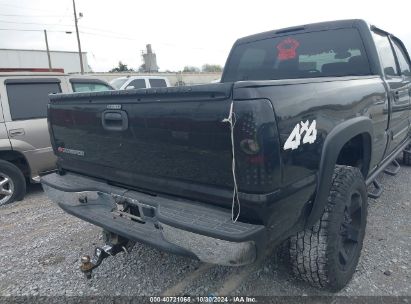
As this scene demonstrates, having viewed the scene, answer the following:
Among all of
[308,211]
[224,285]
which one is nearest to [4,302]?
[224,285]

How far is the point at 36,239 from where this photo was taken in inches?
140

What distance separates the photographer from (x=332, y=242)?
2.23 metres

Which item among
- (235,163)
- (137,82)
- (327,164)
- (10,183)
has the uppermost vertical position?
(137,82)

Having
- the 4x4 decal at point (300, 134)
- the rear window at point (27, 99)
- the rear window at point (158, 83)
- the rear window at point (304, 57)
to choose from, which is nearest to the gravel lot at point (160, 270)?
the 4x4 decal at point (300, 134)

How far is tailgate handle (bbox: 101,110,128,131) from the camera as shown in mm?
2254

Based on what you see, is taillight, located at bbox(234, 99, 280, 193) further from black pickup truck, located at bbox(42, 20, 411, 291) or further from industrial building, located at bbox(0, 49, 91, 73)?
industrial building, located at bbox(0, 49, 91, 73)

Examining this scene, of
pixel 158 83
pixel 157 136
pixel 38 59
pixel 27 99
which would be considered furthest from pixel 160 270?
pixel 38 59

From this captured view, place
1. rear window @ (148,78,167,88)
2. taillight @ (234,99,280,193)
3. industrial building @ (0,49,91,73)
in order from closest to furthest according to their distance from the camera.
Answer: taillight @ (234,99,280,193), rear window @ (148,78,167,88), industrial building @ (0,49,91,73)

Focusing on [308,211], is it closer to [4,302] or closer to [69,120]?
[69,120]

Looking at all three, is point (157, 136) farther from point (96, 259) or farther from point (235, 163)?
point (96, 259)

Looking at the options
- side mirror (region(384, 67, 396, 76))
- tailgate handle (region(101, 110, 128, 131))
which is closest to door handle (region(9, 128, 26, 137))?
tailgate handle (region(101, 110, 128, 131))

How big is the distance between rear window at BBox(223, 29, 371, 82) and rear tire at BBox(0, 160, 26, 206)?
3.24m

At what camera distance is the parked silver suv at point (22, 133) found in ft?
15.2

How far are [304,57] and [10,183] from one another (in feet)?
13.8
